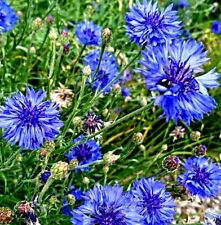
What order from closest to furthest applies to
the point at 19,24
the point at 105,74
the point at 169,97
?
the point at 169,97 → the point at 105,74 → the point at 19,24

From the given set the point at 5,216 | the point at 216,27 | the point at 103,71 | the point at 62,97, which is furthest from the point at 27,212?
the point at 216,27

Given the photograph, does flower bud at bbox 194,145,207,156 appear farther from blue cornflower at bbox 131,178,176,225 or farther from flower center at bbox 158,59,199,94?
flower center at bbox 158,59,199,94

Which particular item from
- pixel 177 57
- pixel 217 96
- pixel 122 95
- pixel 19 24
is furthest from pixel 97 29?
pixel 177 57

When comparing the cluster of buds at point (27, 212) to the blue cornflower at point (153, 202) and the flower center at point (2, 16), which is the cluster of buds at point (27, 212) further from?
the flower center at point (2, 16)

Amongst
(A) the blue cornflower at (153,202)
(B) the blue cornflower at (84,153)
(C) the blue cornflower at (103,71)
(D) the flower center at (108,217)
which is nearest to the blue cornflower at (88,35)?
(C) the blue cornflower at (103,71)

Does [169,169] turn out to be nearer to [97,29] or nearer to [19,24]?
[97,29]

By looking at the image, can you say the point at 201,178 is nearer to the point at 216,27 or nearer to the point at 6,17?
the point at 6,17
